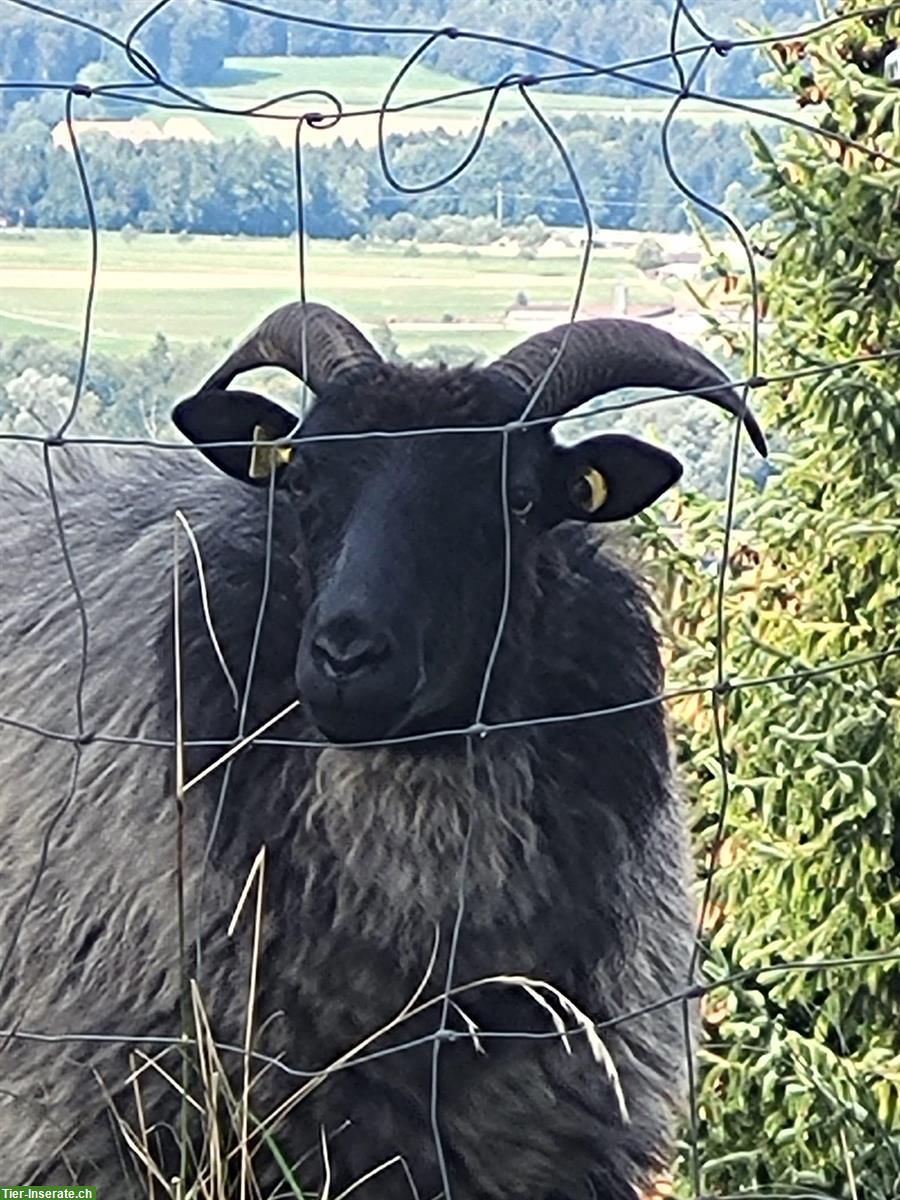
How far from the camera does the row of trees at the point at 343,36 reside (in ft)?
9.76

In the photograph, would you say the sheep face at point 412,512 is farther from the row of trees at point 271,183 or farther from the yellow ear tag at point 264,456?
the row of trees at point 271,183

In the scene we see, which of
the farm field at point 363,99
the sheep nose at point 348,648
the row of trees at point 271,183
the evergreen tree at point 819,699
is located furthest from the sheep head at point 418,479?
the evergreen tree at point 819,699

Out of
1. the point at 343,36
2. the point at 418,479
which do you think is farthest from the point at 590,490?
the point at 343,36

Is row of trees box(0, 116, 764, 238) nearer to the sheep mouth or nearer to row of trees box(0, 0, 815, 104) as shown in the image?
row of trees box(0, 0, 815, 104)

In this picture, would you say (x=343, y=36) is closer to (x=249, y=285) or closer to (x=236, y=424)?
(x=236, y=424)

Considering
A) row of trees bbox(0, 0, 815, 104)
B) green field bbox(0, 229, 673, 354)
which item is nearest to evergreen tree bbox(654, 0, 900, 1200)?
green field bbox(0, 229, 673, 354)

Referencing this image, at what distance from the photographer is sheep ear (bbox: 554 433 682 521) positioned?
358 cm

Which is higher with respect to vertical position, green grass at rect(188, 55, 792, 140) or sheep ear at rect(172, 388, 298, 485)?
green grass at rect(188, 55, 792, 140)

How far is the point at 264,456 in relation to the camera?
361 centimetres

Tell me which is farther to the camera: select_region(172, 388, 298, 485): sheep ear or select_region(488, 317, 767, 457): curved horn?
select_region(172, 388, 298, 485): sheep ear

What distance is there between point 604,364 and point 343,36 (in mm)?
776

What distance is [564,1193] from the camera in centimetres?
362

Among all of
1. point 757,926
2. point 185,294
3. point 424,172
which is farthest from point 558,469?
point 757,926

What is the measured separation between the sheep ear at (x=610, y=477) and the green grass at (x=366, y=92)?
0.56m
